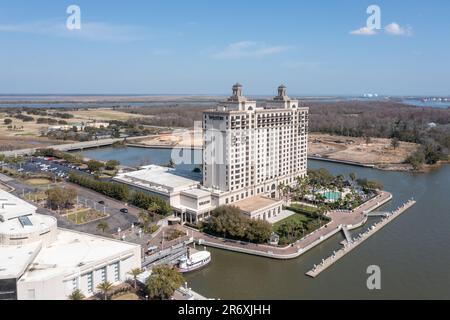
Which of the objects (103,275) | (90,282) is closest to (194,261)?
(103,275)

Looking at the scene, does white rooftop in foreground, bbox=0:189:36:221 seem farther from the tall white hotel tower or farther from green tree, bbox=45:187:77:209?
the tall white hotel tower

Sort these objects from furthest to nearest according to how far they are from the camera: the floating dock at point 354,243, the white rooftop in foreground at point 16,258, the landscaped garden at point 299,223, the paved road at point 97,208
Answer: the paved road at point 97,208 < the landscaped garden at point 299,223 < the floating dock at point 354,243 < the white rooftop in foreground at point 16,258

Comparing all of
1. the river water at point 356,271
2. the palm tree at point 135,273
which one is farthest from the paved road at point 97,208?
the river water at point 356,271

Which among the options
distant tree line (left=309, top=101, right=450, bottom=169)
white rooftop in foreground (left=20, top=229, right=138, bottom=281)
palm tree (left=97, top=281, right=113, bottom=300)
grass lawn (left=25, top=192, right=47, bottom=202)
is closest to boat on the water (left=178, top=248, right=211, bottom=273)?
white rooftop in foreground (left=20, top=229, right=138, bottom=281)

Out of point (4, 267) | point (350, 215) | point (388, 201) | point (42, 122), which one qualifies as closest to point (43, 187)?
point (4, 267)

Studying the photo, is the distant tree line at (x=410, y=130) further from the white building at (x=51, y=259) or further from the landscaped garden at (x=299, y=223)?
the white building at (x=51, y=259)
